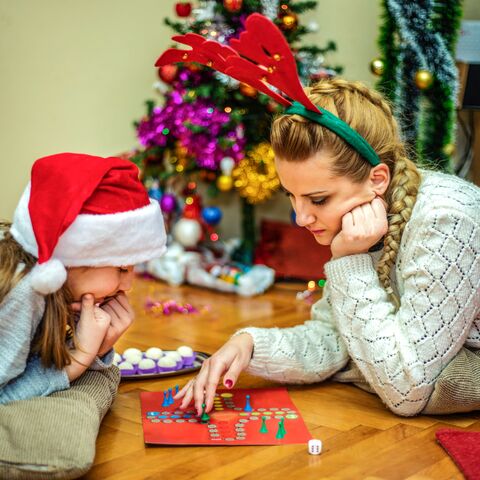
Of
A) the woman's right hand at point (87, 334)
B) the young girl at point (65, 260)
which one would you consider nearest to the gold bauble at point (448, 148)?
the young girl at point (65, 260)

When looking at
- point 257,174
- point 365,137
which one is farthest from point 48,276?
point 257,174

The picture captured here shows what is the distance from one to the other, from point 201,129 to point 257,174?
0.78 ft

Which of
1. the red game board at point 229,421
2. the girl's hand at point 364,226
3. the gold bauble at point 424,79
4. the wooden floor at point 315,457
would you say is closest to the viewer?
the wooden floor at point 315,457

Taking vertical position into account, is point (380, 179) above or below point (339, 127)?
below

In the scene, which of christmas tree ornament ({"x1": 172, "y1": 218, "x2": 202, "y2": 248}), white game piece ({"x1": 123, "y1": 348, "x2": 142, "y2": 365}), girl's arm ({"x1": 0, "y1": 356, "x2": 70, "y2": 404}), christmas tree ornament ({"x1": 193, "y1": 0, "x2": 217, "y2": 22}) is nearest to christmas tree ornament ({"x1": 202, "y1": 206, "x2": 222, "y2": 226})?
christmas tree ornament ({"x1": 172, "y1": 218, "x2": 202, "y2": 248})

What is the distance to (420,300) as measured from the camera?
1.44 metres

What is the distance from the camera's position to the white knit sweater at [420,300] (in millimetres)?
1428

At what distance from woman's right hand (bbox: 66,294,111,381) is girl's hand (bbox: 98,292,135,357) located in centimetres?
4

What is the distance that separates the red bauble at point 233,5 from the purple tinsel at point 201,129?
313 mm

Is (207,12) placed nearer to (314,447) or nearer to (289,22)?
(289,22)

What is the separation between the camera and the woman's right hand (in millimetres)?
1396

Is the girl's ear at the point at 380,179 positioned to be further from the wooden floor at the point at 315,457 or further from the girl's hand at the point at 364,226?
the wooden floor at the point at 315,457

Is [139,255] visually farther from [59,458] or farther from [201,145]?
[201,145]

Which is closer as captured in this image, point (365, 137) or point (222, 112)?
point (365, 137)
